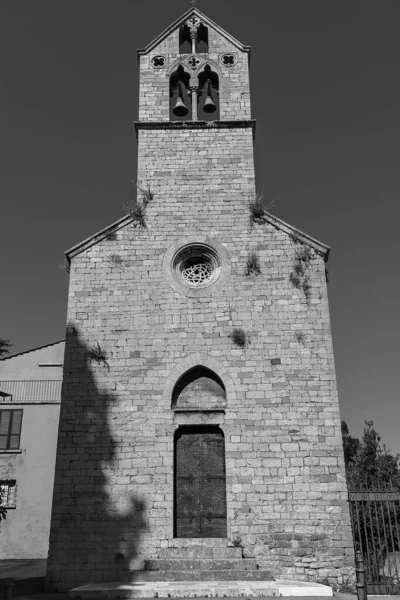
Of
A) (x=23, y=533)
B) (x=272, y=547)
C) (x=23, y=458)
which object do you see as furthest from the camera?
(x=23, y=458)

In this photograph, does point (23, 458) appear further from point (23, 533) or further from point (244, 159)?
point (244, 159)

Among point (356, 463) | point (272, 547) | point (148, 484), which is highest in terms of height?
point (356, 463)

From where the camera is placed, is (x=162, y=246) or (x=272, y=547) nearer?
(x=272, y=547)

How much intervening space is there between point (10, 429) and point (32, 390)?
165cm

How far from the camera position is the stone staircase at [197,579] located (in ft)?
30.2

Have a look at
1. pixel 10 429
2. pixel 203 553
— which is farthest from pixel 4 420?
pixel 203 553

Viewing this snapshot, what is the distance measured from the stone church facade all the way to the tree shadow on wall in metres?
0.03

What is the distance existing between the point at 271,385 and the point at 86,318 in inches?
170

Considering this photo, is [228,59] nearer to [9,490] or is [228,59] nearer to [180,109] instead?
[180,109]

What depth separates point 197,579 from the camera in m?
10.1

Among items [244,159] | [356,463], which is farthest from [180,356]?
[356,463]

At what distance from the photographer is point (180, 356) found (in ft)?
40.0

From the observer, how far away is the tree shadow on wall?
1070 cm

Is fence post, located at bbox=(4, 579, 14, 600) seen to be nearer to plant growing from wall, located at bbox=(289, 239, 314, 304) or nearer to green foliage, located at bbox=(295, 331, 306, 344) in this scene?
green foliage, located at bbox=(295, 331, 306, 344)
